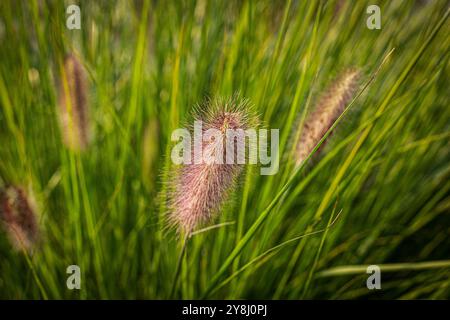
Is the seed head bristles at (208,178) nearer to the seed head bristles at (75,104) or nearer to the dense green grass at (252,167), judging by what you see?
the dense green grass at (252,167)

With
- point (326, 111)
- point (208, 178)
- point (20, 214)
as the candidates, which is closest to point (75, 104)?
point (20, 214)

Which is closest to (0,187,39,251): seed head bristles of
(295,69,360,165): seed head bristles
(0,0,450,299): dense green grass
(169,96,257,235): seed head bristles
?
(0,0,450,299): dense green grass

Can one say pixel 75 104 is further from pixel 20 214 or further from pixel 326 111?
pixel 326 111

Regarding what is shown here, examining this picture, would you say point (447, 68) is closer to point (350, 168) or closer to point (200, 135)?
point (350, 168)

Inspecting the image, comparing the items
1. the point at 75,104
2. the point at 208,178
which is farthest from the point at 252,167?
the point at 75,104

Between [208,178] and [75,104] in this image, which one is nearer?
[208,178]

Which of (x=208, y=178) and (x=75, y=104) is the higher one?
(x=75, y=104)
